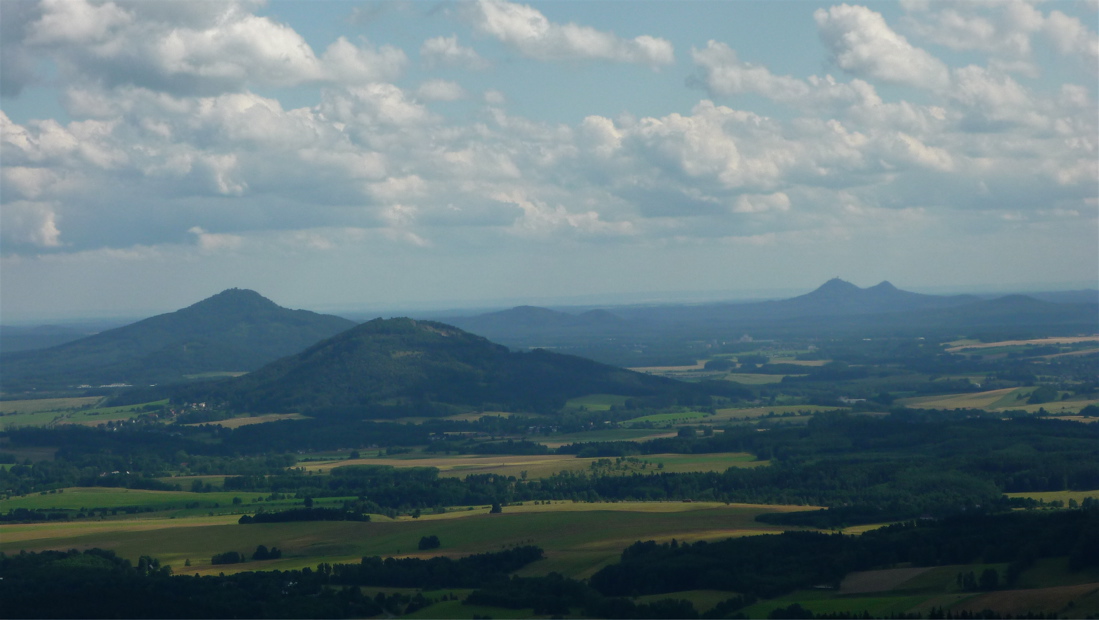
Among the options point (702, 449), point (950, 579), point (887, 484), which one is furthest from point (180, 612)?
point (702, 449)

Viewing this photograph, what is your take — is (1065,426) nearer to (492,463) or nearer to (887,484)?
(887,484)

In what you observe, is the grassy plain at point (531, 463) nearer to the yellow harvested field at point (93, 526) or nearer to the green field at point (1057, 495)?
the green field at point (1057, 495)

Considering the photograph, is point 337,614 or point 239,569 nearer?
point 337,614

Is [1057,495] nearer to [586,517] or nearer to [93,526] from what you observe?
[586,517]

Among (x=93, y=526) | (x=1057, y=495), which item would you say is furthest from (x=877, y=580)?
(x=93, y=526)

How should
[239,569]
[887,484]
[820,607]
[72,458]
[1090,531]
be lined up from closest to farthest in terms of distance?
[820,607] → [1090,531] → [239,569] → [887,484] → [72,458]

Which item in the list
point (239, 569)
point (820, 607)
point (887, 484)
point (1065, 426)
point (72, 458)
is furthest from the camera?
point (72, 458)

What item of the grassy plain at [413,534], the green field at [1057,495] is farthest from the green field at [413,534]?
the green field at [1057,495]

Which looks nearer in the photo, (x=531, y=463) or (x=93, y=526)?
(x=93, y=526)
